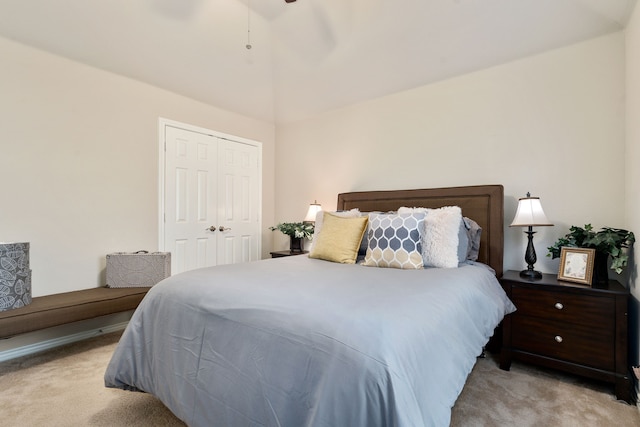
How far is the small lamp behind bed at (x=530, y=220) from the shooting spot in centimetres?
236

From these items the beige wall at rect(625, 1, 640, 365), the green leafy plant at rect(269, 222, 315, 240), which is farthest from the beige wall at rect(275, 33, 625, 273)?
the green leafy plant at rect(269, 222, 315, 240)

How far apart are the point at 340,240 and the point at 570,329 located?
169cm

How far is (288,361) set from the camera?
1.13 m

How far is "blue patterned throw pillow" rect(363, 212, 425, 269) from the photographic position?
88.8 inches

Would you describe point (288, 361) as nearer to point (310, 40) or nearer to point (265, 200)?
point (310, 40)

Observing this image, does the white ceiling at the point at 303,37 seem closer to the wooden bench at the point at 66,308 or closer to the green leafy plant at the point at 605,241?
the green leafy plant at the point at 605,241

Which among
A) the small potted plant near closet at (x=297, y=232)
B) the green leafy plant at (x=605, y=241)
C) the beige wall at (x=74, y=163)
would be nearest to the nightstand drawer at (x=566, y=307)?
the green leafy plant at (x=605, y=241)

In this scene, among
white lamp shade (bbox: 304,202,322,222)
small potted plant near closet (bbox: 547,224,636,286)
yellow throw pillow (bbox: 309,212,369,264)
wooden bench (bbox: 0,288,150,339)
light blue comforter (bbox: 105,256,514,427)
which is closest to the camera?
light blue comforter (bbox: 105,256,514,427)

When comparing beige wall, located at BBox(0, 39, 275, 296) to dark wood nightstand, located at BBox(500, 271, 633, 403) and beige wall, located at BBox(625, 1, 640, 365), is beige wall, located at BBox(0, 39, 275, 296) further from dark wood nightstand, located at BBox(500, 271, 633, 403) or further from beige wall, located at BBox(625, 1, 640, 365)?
beige wall, located at BBox(625, 1, 640, 365)

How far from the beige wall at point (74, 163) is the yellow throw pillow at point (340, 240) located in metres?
1.96

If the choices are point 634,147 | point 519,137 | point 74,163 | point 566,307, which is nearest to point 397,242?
point 566,307

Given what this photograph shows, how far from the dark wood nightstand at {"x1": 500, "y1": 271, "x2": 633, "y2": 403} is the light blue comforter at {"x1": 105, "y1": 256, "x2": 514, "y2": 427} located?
1.70 feet

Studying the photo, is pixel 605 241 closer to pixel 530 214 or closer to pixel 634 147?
pixel 530 214

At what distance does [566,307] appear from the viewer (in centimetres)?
214
